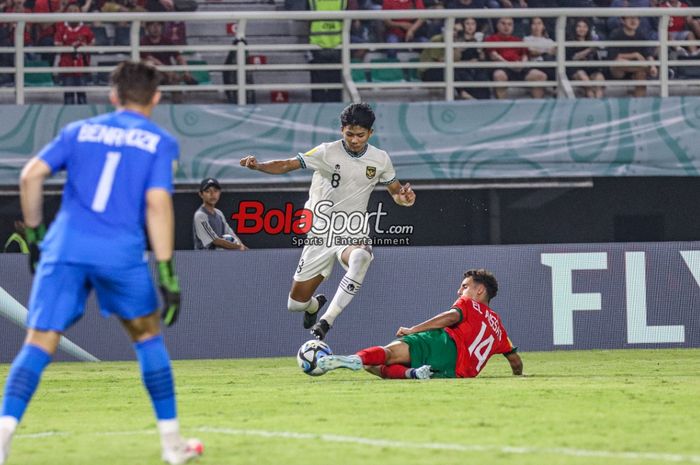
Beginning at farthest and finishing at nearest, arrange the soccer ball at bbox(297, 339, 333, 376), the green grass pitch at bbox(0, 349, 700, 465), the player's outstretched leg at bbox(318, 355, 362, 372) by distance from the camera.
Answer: the soccer ball at bbox(297, 339, 333, 376) < the player's outstretched leg at bbox(318, 355, 362, 372) < the green grass pitch at bbox(0, 349, 700, 465)

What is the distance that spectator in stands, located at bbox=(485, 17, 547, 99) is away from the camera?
61.6 feet

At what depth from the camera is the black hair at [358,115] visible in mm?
11680

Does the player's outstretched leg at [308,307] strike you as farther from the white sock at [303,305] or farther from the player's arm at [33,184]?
the player's arm at [33,184]

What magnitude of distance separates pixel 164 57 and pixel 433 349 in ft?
29.9

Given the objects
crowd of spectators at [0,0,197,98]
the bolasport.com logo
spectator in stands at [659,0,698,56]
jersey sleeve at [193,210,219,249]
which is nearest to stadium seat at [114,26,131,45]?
crowd of spectators at [0,0,197,98]

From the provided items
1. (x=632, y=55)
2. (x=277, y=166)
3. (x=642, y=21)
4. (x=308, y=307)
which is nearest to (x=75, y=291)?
(x=277, y=166)

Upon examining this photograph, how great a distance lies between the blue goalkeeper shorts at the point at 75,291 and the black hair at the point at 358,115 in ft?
18.2

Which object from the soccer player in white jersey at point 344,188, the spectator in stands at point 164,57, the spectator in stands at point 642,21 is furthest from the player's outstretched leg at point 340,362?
the spectator in stands at point 642,21

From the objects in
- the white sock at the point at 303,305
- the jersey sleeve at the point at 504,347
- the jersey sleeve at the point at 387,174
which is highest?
the jersey sleeve at the point at 387,174

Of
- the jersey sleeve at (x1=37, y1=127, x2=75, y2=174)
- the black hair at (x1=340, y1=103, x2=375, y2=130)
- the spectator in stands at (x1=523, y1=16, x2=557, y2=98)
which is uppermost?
the spectator in stands at (x1=523, y1=16, x2=557, y2=98)

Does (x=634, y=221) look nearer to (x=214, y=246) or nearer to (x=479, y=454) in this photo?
(x=214, y=246)

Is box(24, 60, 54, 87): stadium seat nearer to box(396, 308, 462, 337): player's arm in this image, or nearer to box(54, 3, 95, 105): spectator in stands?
box(54, 3, 95, 105): spectator in stands

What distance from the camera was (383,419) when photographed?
803cm

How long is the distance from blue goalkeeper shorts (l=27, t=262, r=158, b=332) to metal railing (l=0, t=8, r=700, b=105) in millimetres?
11203
